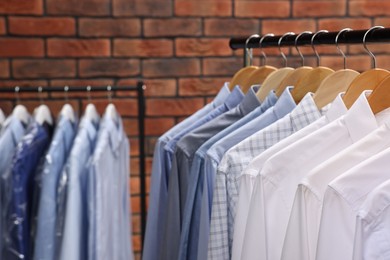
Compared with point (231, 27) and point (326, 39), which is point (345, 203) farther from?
point (231, 27)

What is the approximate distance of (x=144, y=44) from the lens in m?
2.30

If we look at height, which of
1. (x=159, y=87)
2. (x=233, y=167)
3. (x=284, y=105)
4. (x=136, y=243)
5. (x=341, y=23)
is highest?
(x=341, y=23)

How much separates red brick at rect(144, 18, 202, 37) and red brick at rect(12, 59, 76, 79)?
0.30 m

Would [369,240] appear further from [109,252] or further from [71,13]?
[71,13]

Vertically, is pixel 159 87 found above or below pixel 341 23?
below

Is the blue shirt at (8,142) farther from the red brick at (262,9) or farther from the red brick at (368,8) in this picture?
the red brick at (368,8)

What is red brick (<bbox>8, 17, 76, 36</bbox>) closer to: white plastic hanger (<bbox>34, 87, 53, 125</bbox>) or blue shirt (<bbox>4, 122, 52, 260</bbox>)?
white plastic hanger (<bbox>34, 87, 53, 125</bbox>)

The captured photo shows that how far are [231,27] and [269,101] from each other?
3.75 ft

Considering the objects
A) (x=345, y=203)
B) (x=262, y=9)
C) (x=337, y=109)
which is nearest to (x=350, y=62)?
(x=262, y=9)

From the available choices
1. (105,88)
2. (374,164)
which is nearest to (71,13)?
(105,88)

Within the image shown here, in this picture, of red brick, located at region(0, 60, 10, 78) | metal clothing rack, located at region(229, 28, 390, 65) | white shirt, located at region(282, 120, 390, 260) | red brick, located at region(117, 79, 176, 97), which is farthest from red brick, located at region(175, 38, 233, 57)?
white shirt, located at region(282, 120, 390, 260)

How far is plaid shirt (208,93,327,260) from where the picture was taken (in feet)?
3.60

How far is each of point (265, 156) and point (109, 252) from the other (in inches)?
29.9

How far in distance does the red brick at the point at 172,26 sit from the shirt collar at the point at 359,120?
55.2 inches
